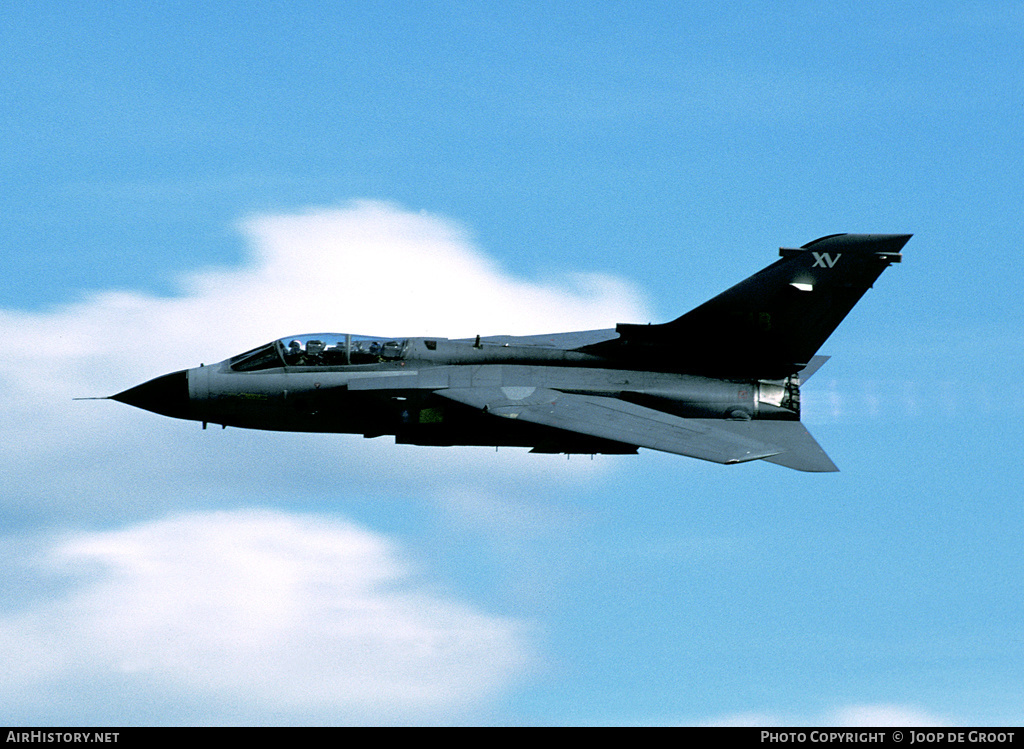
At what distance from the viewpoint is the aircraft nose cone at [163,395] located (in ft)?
91.7

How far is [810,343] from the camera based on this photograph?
28.5m

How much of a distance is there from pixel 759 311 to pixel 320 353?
9333mm

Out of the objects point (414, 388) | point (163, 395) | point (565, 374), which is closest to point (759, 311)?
point (565, 374)

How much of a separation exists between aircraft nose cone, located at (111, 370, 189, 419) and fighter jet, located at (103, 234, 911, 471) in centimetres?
2

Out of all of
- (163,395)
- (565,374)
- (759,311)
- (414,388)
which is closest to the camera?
(414,388)

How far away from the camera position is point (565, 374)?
27.9 metres

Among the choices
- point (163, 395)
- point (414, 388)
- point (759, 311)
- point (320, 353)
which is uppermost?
point (759, 311)

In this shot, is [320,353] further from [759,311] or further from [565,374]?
[759,311]

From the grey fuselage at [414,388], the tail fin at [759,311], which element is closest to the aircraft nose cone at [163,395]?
the grey fuselage at [414,388]

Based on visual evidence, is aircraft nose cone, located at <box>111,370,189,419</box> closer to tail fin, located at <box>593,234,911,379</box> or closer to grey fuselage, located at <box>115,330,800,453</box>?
grey fuselage, located at <box>115,330,800,453</box>
